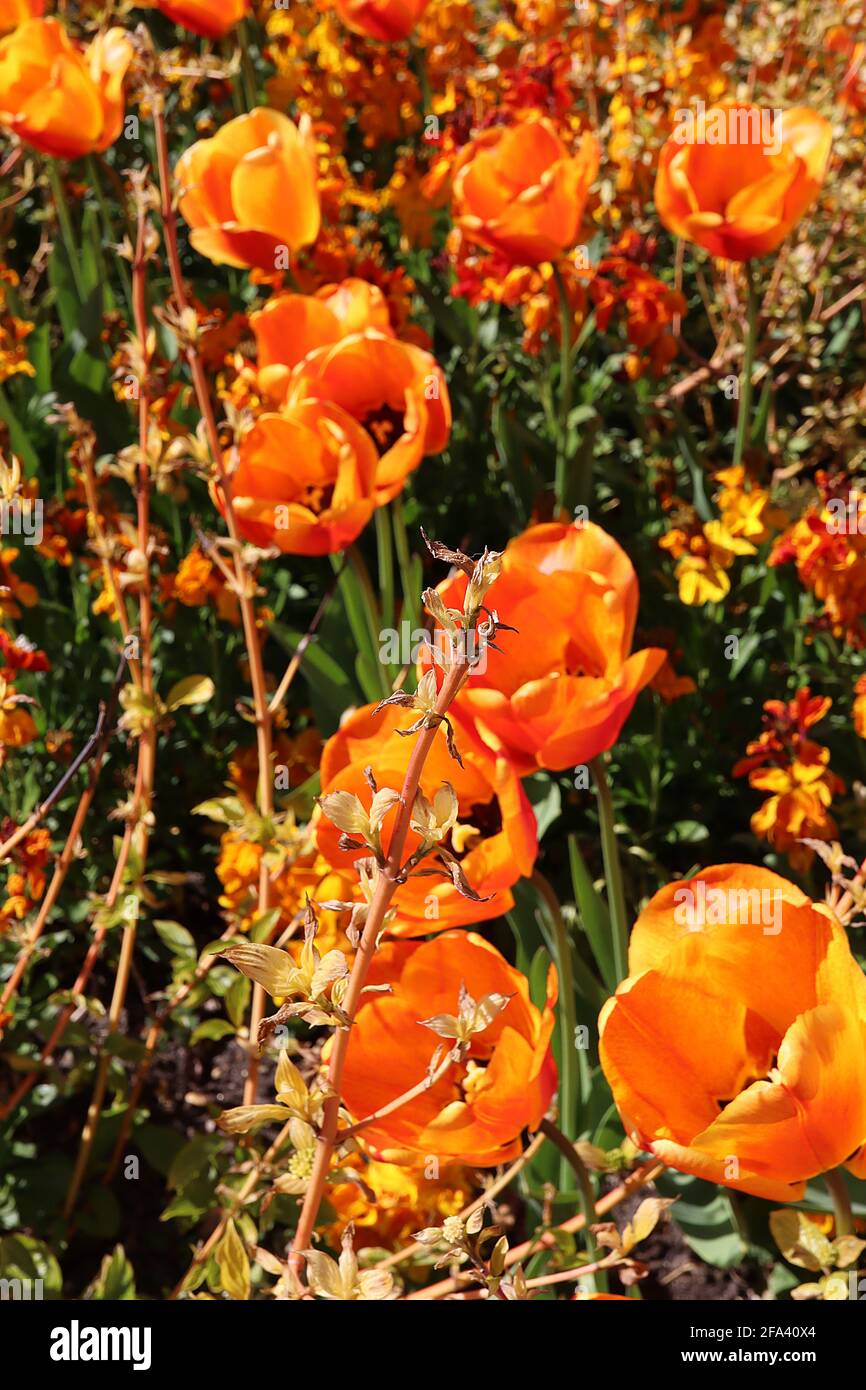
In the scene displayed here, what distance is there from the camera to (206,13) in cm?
179

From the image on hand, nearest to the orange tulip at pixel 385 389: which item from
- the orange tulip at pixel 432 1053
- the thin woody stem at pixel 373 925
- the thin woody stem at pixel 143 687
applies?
the thin woody stem at pixel 143 687

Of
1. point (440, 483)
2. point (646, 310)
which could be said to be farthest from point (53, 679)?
point (646, 310)

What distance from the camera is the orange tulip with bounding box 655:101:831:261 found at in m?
1.41

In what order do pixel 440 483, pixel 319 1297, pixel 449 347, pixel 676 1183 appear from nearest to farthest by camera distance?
pixel 319 1297
pixel 676 1183
pixel 440 483
pixel 449 347

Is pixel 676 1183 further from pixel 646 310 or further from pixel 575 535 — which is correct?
Result: pixel 646 310

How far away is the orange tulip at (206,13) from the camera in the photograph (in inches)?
69.9

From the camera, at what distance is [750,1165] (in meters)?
0.59

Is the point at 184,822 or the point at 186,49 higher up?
the point at 186,49

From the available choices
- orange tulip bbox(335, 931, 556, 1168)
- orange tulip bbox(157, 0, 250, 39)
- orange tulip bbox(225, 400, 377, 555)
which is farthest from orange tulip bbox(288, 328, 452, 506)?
orange tulip bbox(157, 0, 250, 39)

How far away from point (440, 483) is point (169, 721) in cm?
90

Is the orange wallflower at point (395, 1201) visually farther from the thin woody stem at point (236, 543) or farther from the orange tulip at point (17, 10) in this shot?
the orange tulip at point (17, 10)

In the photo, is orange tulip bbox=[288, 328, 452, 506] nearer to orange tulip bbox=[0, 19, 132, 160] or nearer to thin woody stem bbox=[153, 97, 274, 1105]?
thin woody stem bbox=[153, 97, 274, 1105]

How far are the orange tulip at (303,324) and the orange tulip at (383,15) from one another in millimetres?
776

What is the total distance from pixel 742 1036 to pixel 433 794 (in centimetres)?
21
